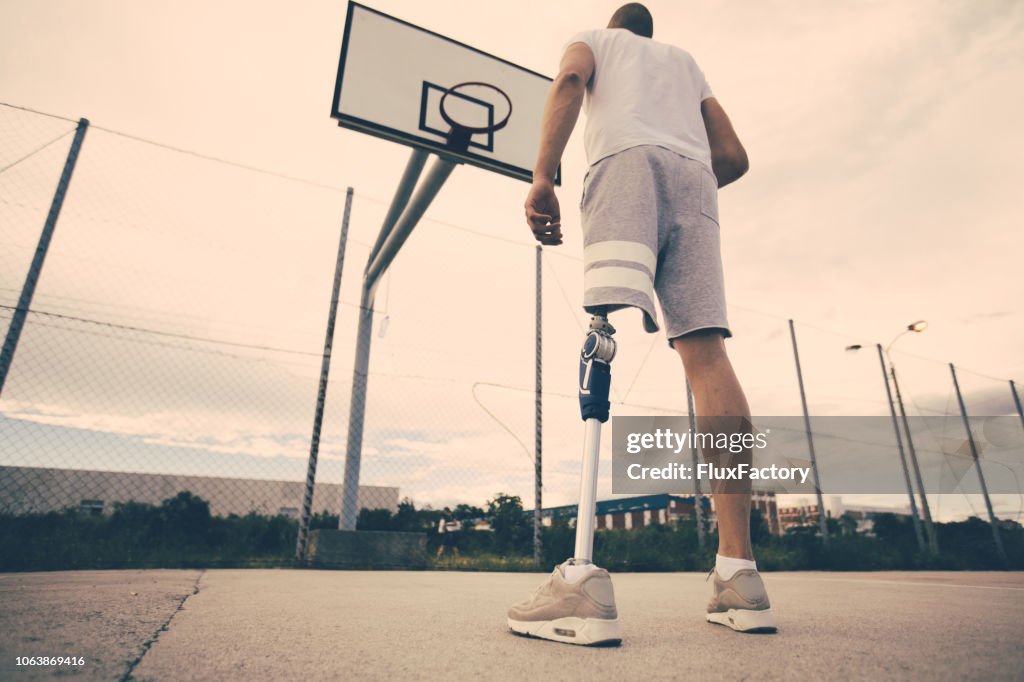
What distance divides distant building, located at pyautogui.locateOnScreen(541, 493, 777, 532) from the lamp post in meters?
2.34

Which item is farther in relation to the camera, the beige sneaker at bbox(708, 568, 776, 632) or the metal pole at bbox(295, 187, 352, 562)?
the metal pole at bbox(295, 187, 352, 562)

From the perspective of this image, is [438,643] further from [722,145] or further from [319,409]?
[319,409]

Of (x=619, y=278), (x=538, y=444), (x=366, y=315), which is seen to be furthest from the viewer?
(x=538, y=444)

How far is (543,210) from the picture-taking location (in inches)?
51.6

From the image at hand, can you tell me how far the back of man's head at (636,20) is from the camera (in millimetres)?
1650

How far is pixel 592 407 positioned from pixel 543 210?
0.54 m

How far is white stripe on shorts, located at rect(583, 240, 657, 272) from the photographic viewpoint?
3.98 feet

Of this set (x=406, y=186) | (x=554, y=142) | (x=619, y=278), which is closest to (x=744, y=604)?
(x=619, y=278)

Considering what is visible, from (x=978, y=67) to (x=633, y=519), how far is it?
23.7 meters

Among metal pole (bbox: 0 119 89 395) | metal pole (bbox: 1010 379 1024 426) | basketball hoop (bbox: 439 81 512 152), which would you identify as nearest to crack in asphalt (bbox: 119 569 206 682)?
metal pole (bbox: 0 119 89 395)

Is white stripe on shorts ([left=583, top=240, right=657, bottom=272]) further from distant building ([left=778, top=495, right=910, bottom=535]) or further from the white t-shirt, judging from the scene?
distant building ([left=778, top=495, right=910, bottom=535])

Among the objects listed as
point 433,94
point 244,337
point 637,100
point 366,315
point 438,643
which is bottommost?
point 438,643

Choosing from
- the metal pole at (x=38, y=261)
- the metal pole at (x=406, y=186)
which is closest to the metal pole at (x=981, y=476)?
the metal pole at (x=406, y=186)

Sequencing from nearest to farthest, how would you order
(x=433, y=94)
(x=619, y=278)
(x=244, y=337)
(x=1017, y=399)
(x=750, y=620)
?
(x=750, y=620) < (x=619, y=278) < (x=433, y=94) < (x=244, y=337) < (x=1017, y=399)
